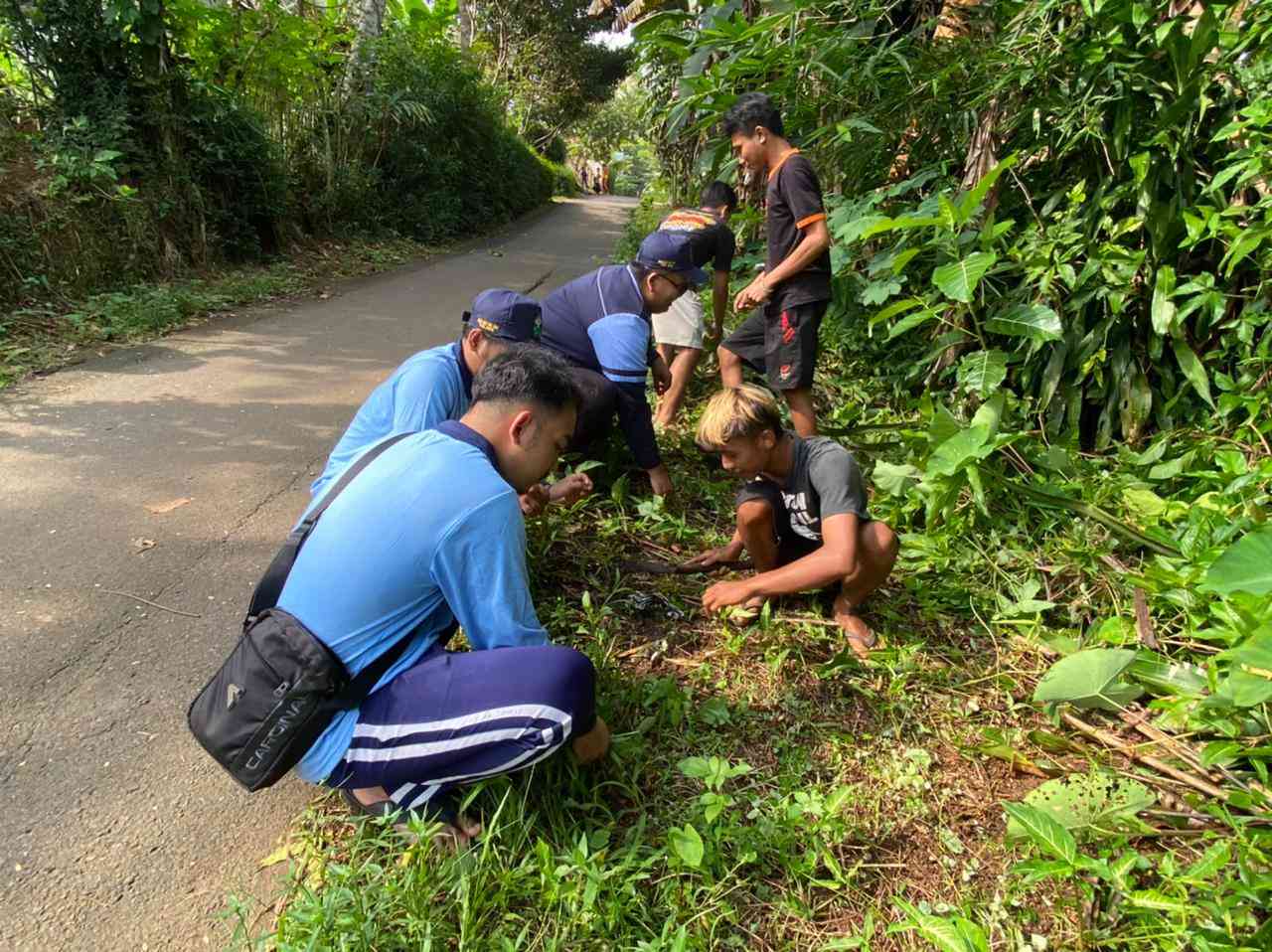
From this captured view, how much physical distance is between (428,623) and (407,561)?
0.23 metres

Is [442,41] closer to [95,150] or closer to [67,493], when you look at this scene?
[95,150]

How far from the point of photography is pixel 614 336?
3.19m

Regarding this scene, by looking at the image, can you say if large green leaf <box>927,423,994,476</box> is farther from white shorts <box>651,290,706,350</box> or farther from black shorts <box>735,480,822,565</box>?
white shorts <box>651,290,706,350</box>

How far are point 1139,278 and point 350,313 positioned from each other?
20.4 feet

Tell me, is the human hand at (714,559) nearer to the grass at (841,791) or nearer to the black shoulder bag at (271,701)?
the grass at (841,791)

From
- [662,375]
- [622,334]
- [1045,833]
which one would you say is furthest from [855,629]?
[662,375]

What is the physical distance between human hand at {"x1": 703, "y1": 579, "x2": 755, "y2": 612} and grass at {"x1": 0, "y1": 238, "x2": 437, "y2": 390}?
4637 mm

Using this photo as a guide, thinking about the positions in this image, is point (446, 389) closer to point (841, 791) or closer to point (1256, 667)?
point (841, 791)

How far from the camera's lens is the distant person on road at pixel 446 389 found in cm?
242

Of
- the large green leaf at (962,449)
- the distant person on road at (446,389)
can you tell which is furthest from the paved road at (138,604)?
the large green leaf at (962,449)

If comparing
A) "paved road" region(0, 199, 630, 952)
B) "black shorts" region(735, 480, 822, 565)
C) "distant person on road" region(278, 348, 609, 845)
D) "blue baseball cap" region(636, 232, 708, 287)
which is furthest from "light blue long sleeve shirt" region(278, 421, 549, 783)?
"blue baseball cap" region(636, 232, 708, 287)

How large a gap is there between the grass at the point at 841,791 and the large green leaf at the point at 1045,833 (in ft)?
0.08

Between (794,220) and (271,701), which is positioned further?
(794,220)

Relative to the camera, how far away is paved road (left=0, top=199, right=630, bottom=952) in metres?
1.66
